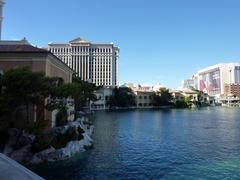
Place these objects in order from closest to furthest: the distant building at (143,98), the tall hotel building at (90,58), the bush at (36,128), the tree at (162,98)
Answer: the bush at (36,128) → the tree at (162,98) → the distant building at (143,98) → the tall hotel building at (90,58)


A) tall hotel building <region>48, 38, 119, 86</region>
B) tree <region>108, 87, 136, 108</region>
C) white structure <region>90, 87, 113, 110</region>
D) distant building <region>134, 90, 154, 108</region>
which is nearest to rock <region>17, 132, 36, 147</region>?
white structure <region>90, 87, 113, 110</region>

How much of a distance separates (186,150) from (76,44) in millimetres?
144964

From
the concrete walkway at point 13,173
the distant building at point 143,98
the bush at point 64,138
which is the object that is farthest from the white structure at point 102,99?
the concrete walkway at point 13,173

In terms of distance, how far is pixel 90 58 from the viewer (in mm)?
167125

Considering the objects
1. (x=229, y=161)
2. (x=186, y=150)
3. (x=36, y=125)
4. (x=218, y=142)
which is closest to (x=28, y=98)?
(x=36, y=125)

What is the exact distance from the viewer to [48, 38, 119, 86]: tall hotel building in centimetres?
16688

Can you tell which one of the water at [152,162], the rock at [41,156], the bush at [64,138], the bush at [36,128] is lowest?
the water at [152,162]

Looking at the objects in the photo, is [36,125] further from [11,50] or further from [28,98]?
[11,50]

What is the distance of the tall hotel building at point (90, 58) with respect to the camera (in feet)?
547

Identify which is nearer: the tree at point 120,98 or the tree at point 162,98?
the tree at point 120,98

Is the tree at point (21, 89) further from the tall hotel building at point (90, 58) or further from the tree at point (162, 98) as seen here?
the tall hotel building at point (90, 58)

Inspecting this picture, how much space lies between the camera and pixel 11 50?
104ft

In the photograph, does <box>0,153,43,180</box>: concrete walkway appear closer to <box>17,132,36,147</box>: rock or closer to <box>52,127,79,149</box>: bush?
<box>17,132,36,147</box>: rock

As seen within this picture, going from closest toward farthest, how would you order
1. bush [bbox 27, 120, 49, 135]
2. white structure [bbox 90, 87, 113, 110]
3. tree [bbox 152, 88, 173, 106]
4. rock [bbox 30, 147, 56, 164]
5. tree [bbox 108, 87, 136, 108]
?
rock [bbox 30, 147, 56, 164] < bush [bbox 27, 120, 49, 135] < white structure [bbox 90, 87, 113, 110] < tree [bbox 108, 87, 136, 108] < tree [bbox 152, 88, 173, 106]
